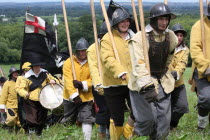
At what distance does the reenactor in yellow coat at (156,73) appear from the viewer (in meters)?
5.64

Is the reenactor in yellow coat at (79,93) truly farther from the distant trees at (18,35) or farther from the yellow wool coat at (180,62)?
the distant trees at (18,35)

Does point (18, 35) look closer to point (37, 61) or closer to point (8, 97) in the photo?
point (8, 97)

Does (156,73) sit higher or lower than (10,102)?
higher

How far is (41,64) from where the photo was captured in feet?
32.2

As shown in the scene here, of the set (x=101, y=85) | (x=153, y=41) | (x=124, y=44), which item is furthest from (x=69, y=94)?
(x=153, y=41)

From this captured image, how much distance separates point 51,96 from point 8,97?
2772mm

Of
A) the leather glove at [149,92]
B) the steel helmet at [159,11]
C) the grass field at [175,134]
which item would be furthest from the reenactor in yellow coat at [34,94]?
the leather glove at [149,92]

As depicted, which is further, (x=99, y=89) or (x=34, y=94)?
(x=34, y=94)

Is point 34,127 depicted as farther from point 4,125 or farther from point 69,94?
point 4,125

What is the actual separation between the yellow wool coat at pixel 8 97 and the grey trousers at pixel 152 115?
6.59 metres

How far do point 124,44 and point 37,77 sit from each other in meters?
3.57

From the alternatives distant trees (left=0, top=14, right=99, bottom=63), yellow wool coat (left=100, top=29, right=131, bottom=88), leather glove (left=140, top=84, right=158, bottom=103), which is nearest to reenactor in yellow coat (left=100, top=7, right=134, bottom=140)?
yellow wool coat (left=100, top=29, right=131, bottom=88)

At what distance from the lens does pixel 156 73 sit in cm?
A: 596

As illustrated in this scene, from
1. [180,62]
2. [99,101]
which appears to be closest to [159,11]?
[99,101]
